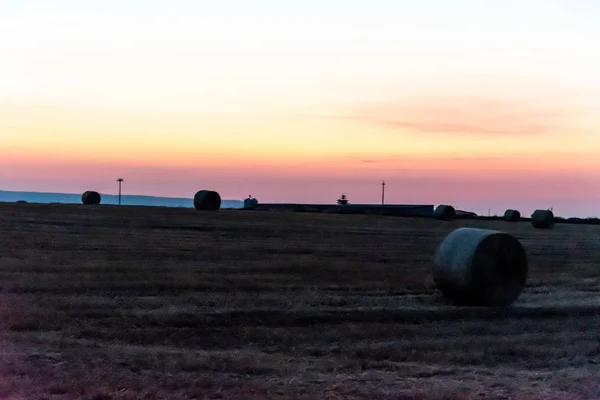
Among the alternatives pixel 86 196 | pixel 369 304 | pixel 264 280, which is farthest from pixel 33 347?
pixel 86 196

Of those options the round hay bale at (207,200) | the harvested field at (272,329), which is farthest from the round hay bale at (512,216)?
the harvested field at (272,329)

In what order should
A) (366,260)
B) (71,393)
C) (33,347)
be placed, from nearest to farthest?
(71,393) → (33,347) → (366,260)

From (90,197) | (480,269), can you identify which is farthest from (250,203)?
(480,269)

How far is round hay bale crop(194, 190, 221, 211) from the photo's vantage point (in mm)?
46781

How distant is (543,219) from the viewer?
138ft

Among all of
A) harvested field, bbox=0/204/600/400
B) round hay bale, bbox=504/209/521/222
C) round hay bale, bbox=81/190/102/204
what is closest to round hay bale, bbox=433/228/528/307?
harvested field, bbox=0/204/600/400

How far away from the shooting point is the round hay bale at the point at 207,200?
46.8 m

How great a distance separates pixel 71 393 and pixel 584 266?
54.1ft

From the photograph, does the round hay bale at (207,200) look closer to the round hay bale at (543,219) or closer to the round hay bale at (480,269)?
the round hay bale at (543,219)

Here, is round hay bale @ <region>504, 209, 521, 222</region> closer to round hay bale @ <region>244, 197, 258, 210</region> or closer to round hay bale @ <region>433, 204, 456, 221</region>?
round hay bale @ <region>433, 204, 456, 221</region>

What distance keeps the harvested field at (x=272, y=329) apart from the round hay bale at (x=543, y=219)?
2205cm

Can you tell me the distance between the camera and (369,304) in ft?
41.4

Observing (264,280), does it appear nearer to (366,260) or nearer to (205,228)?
(366,260)

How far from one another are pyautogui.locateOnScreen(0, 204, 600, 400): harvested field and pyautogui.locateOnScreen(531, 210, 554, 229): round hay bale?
22.0 metres
